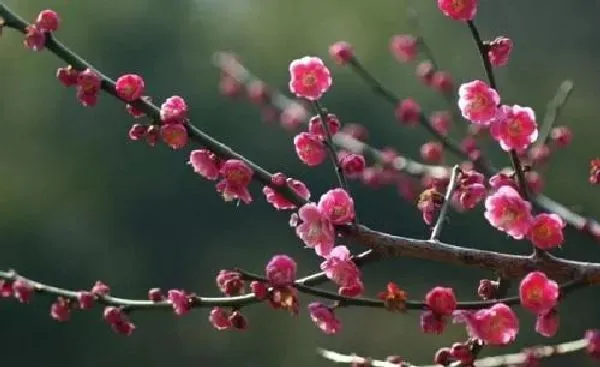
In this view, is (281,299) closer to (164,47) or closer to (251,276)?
(251,276)

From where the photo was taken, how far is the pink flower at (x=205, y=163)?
545mm

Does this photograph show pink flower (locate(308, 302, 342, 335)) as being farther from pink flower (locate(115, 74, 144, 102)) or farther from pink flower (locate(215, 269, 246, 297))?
pink flower (locate(115, 74, 144, 102))

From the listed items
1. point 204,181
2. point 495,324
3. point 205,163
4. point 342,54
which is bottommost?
point 495,324

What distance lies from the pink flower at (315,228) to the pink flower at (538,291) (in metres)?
0.11

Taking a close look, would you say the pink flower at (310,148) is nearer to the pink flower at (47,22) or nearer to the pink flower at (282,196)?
the pink flower at (282,196)

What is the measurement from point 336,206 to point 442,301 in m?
0.08

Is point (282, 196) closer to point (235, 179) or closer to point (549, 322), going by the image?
point (235, 179)

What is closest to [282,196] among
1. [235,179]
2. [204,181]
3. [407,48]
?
[235,179]

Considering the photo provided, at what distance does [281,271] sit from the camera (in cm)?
52

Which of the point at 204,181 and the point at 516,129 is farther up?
the point at 204,181

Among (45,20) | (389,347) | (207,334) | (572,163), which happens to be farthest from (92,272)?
(45,20)

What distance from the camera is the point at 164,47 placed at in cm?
296

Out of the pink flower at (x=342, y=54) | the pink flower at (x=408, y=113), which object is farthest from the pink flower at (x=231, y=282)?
the pink flower at (x=408, y=113)

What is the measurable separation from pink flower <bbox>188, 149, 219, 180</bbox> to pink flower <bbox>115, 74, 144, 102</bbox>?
2.0 inches
